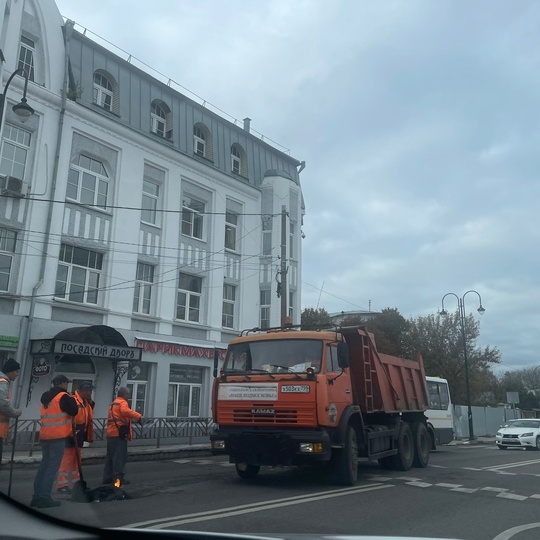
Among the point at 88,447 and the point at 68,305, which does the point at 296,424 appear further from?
the point at 68,305

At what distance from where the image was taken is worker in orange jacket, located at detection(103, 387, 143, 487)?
9.77 meters

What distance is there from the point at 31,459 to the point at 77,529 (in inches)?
377

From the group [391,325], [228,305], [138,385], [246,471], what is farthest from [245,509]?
[391,325]

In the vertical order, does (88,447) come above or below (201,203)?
below

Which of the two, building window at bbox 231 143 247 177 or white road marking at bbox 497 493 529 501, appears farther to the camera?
Answer: building window at bbox 231 143 247 177

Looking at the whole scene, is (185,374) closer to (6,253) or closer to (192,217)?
(192,217)

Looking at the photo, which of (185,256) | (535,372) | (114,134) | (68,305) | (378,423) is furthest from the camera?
(535,372)

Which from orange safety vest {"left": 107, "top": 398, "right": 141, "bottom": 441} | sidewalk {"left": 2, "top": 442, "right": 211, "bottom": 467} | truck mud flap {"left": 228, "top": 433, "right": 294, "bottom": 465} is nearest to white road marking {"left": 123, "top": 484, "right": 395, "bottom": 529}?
truck mud flap {"left": 228, "top": 433, "right": 294, "bottom": 465}

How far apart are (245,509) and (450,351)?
130 ft

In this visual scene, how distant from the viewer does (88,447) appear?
1772 cm

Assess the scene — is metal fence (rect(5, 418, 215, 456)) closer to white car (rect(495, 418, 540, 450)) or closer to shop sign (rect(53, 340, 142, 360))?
shop sign (rect(53, 340, 142, 360))

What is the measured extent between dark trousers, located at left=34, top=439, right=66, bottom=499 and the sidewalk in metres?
5.52

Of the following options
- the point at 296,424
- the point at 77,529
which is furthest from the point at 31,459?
the point at 77,529

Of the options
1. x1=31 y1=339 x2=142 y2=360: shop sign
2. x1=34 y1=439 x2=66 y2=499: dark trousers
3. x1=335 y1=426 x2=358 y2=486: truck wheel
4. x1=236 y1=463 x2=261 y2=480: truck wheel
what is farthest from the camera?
x1=31 y1=339 x2=142 y2=360: shop sign
